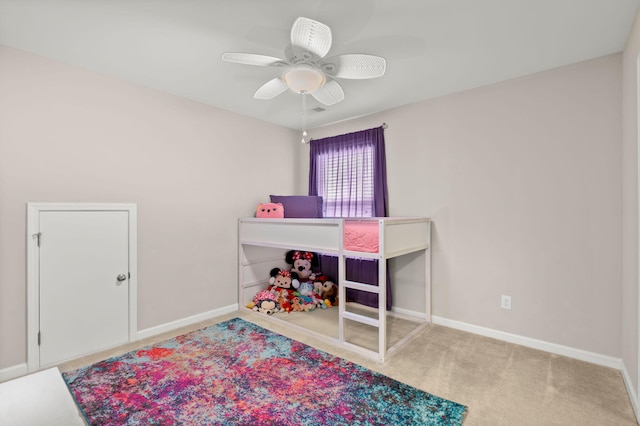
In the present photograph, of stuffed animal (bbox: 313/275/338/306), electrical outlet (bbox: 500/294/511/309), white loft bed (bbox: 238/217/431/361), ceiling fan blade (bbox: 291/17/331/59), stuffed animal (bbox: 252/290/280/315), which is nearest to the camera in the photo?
ceiling fan blade (bbox: 291/17/331/59)

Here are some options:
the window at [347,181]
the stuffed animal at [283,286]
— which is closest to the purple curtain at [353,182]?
the window at [347,181]

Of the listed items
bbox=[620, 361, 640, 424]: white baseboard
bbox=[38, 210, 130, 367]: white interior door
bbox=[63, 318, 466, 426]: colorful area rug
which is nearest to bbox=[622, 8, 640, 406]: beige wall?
bbox=[620, 361, 640, 424]: white baseboard

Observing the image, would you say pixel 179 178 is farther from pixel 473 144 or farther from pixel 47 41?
pixel 473 144

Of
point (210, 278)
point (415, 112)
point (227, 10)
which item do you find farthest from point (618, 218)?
point (210, 278)

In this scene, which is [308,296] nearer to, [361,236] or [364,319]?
[364,319]

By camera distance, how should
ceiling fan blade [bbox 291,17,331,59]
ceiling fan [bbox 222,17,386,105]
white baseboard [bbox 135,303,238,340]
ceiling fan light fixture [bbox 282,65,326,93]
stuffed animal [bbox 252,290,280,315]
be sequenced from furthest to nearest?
stuffed animal [bbox 252,290,280,315], white baseboard [bbox 135,303,238,340], ceiling fan light fixture [bbox 282,65,326,93], ceiling fan [bbox 222,17,386,105], ceiling fan blade [bbox 291,17,331,59]

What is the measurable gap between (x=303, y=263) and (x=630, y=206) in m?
3.16

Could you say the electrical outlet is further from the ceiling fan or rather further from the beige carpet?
the ceiling fan

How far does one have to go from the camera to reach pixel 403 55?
7.76 ft

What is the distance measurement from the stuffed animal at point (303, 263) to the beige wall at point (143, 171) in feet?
2.67

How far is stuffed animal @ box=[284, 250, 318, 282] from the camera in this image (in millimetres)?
4098

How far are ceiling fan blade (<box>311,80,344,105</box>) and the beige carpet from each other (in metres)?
2.15

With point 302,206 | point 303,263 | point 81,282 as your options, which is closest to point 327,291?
point 303,263

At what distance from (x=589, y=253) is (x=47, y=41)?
14.4 feet
